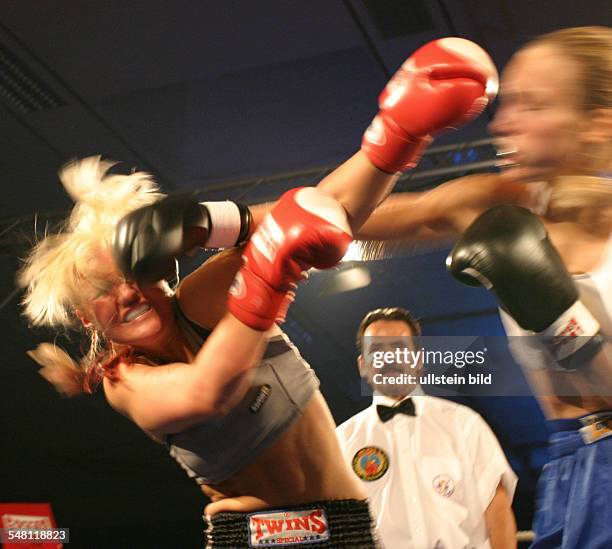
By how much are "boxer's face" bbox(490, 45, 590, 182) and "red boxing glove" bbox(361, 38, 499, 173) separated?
0.06m

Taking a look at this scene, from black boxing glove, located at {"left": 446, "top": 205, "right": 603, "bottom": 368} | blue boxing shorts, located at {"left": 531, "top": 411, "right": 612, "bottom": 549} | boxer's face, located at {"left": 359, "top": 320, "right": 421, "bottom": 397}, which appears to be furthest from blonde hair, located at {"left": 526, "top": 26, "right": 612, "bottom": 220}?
boxer's face, located at {"left": 359, "top": 320, "right": 421, "bottom": 397}

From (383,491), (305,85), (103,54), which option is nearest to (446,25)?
(305,85)

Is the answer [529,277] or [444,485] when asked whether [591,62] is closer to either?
[529,277]

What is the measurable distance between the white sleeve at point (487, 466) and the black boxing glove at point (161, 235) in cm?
126

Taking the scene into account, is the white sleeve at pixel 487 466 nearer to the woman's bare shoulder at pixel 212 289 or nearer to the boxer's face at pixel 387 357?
the boxer's face at pixel 387 357

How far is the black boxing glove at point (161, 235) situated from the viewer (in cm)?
110

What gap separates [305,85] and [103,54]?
83cm

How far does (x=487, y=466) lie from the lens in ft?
7.11

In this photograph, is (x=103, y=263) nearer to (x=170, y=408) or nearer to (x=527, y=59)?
(x=170, y=408)

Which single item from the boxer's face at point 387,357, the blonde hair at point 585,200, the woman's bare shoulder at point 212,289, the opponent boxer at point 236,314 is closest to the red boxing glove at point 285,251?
the opponent boxer at point 236,314

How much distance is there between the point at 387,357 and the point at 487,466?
403mm

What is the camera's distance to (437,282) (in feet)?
14.5

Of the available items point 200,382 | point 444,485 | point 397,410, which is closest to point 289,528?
point 200,382

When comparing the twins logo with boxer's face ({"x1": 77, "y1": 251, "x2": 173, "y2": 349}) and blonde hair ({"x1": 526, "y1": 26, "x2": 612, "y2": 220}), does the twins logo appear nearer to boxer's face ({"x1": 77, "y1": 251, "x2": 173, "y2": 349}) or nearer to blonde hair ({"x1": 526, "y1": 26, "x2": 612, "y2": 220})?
boxer's face ({"x1": 77, "y1": 251, "x2": 173, "y2": 349})
